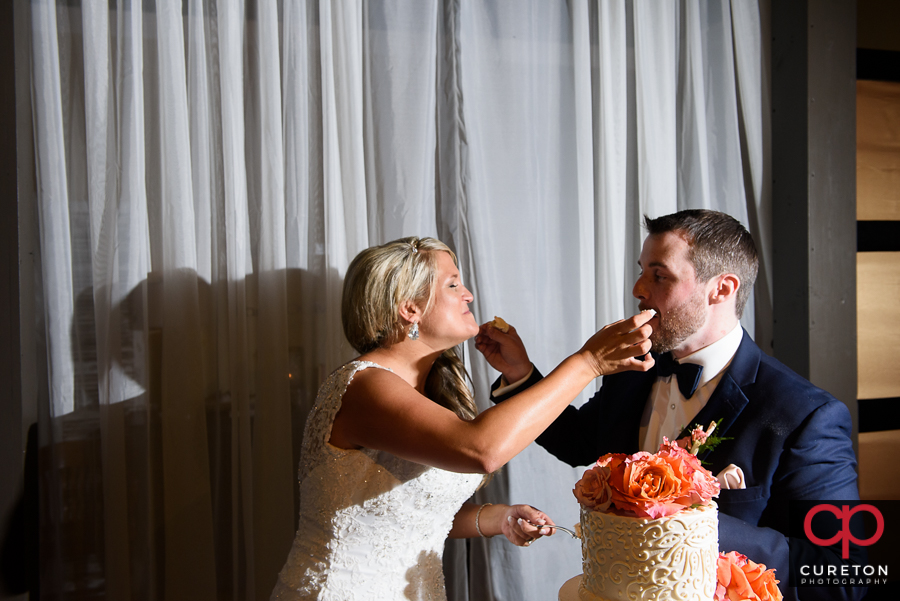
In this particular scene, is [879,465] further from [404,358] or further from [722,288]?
[404,358]

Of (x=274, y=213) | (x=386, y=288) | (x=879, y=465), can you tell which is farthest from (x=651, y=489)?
(x=879, y=465)

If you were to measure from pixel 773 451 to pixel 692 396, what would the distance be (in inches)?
9.9

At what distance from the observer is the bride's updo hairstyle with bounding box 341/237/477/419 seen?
6.04ft

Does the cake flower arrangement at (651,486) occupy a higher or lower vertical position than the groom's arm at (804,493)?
higher

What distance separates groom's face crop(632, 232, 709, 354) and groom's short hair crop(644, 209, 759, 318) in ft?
0.08

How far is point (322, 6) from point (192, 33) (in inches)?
17.0

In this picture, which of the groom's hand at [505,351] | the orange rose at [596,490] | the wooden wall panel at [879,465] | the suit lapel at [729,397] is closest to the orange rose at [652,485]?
the orange rose at [596,490]

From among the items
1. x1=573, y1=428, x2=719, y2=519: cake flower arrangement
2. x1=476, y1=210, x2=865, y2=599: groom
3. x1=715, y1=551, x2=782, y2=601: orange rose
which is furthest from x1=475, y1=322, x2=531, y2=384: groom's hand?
x1=715, y1=551, x2=782, y2=601: orange rose

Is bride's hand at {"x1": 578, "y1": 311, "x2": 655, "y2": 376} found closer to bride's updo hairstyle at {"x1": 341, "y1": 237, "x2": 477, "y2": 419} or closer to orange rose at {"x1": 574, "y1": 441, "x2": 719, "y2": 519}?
orange rose at {"x1": 574, "y1": 441, "x2": 719, "y2": 519}

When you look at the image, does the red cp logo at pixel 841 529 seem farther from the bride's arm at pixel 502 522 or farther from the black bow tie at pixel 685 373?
the bride's arm at pixel 502 522

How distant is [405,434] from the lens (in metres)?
1.56

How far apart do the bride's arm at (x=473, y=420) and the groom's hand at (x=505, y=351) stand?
522 millimetres

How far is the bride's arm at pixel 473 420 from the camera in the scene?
1.47 metres

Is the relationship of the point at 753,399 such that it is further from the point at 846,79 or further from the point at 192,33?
the point at 192,33
